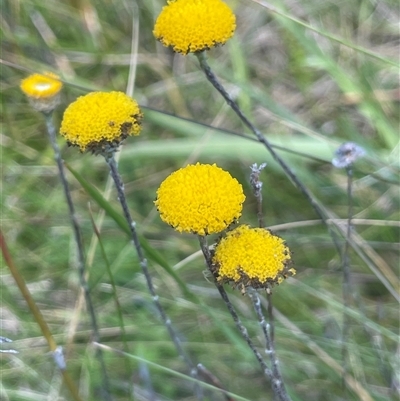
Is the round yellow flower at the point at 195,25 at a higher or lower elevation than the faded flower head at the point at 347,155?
higher

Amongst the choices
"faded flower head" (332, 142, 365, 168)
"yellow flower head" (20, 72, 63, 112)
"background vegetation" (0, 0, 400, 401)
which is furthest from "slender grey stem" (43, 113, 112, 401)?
"faded flower head" (332, 142, 365, 168)

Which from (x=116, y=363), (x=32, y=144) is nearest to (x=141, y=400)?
(x=116, y=363)

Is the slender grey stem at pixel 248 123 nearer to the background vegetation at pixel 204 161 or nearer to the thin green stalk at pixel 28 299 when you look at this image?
the background vegetation at pixel 204 161

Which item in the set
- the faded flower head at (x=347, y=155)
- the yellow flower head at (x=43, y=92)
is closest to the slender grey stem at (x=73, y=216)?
the yellow flower head at (x=43, y=92)

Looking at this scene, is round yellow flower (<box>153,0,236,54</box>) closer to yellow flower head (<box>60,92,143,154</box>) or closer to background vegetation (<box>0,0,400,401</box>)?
yellow flower head (<box>60,92,143,154</box>)

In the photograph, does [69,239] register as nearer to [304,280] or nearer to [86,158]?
[86,158]
